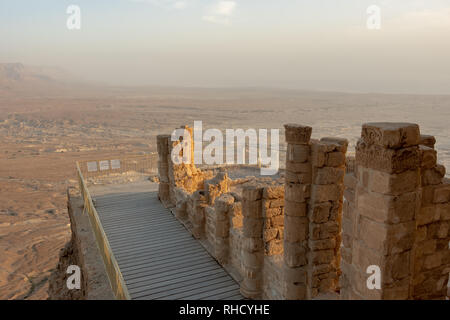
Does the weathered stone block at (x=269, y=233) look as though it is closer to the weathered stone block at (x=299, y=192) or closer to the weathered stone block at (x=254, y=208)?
the weathered stone block at (x=254, y=208)

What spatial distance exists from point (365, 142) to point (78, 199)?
14.2m

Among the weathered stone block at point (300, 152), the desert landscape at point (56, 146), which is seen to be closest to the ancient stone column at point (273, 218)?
the weathered stone block at point (300, 152)

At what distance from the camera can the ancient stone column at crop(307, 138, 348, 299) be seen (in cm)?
719

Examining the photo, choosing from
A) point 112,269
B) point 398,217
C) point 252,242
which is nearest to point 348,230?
point 398,217

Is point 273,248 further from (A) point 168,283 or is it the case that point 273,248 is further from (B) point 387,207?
(B) point 387,207

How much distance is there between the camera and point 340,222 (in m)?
7.55

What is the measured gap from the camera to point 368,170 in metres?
5.03

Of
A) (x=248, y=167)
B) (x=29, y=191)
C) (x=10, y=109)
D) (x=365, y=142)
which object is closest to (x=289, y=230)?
(x=365, y=142)

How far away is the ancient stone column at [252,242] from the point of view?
28.3 ft

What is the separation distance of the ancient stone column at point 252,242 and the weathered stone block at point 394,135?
13.5ft

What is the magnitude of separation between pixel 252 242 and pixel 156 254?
12.8 feet

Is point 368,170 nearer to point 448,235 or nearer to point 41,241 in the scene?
point 448,235
